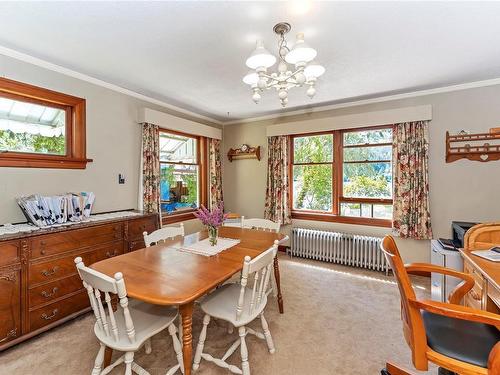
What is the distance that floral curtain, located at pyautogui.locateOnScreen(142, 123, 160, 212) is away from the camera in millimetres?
3385

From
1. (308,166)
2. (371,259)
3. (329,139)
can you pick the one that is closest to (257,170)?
(308,166)

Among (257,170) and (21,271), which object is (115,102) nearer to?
(21,271)

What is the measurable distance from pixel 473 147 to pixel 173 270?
3815mm

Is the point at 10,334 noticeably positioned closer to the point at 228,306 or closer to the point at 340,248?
the point at 228,306

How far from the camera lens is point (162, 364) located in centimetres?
175

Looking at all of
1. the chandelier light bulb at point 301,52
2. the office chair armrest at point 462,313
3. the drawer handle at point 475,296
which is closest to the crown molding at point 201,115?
the chandelier light bulb at point 301,52

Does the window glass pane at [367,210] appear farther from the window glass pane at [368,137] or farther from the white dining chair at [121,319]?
the white dining chair at [121,319]

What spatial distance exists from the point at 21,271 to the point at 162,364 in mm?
1365

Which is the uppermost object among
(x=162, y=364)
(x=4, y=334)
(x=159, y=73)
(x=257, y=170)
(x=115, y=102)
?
(x=159, y=73)

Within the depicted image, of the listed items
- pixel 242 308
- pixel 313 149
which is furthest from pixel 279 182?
pixel 242 308

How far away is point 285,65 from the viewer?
1.84 meters

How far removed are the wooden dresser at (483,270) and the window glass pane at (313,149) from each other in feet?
7.39

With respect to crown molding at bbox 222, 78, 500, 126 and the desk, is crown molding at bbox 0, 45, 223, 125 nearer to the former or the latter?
crown molding at bbox 222, 78, 500, 126

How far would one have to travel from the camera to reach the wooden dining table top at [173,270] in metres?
1.28
